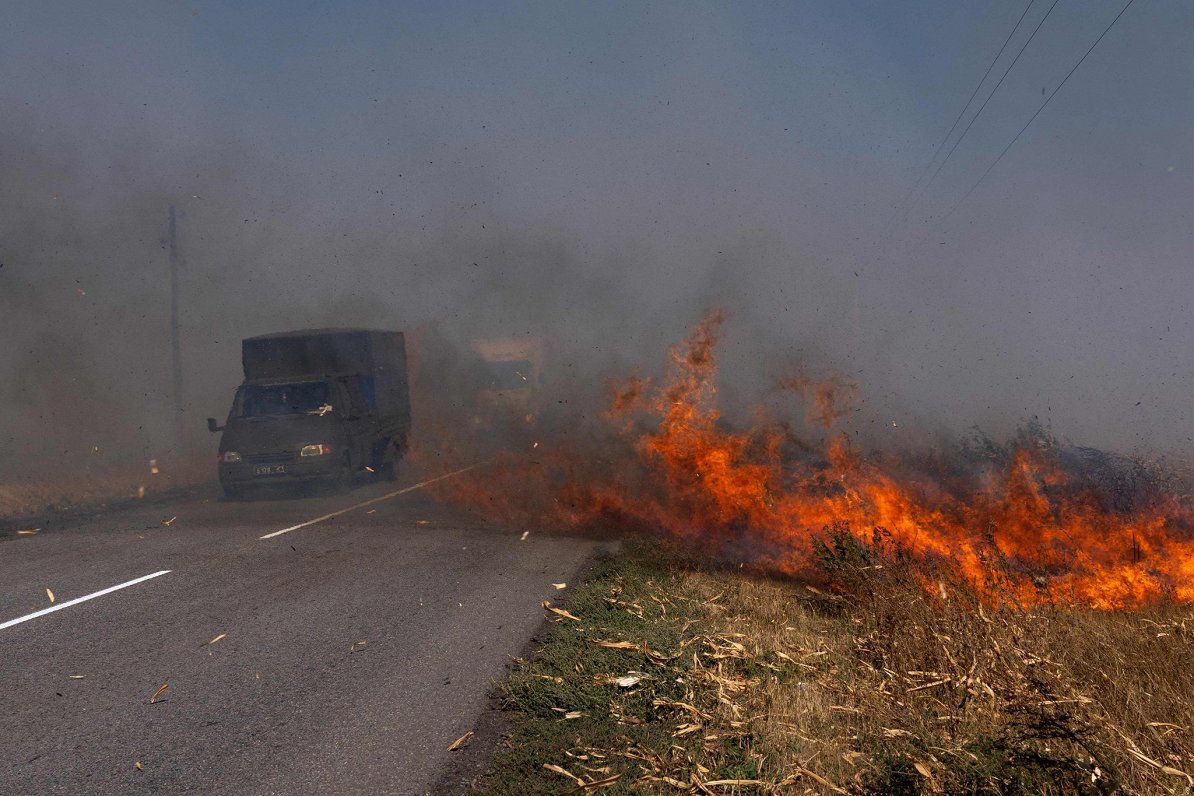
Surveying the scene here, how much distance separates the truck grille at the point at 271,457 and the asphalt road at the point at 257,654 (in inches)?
152

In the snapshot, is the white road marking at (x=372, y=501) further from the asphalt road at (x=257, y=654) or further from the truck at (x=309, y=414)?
the truck at (x=309, y=414)

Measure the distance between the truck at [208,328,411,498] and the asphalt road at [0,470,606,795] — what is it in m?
3.99

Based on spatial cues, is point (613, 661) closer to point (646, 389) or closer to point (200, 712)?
point (200, 712)

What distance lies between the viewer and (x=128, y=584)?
8188 millimetres

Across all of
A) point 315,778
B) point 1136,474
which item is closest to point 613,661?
point 315,778

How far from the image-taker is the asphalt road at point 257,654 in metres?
4.14

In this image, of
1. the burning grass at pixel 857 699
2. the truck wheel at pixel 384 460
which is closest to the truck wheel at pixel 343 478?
the truck wheel at pixel 384 460

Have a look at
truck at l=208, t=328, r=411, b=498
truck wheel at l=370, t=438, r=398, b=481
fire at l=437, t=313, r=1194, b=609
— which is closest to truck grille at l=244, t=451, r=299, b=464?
truck at l=208, t=328, r=411, b=498

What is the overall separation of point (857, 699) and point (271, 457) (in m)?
13.2

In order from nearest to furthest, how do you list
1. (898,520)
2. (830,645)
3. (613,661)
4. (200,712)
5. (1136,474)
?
1. (200,712)
2. (613,661)
3. (830,645)
4. (898,520)
5. (1136,474)

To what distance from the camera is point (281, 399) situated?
16.3m

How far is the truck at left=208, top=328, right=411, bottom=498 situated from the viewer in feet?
50.5

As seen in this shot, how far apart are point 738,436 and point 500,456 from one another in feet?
36.1

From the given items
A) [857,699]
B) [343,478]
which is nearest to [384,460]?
[343,478]
